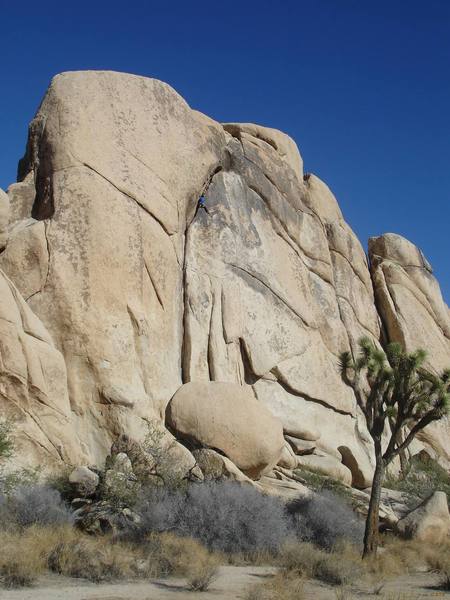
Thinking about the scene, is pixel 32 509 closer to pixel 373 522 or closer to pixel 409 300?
pixel 373 522

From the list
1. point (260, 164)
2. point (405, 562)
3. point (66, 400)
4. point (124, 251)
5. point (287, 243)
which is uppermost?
point (260, 164)

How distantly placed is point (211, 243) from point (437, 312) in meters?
12.1

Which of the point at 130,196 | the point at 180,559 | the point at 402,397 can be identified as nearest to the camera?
the point at 180,559

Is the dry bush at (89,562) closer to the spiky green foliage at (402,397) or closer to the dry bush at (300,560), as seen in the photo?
the dry bush at (300,560)

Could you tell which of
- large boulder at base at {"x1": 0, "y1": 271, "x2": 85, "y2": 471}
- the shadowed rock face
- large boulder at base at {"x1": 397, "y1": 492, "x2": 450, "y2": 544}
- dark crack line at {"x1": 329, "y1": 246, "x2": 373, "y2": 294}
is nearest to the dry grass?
large boulder at base at {"x1": 0, "y1": 271, "x2": 85, "y2": 471}

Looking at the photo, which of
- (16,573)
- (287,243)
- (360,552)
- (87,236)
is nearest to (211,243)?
(287,243)

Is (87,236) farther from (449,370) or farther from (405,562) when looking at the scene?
(405,562)

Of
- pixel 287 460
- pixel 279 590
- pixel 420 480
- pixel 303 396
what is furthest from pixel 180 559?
pixel 420 480

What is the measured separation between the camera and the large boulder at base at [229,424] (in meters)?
17.5

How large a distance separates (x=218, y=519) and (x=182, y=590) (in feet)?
10.0

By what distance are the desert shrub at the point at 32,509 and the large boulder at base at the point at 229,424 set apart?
5270mm

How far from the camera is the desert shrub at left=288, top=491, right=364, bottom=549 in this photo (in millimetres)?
14250

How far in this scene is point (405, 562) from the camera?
13.5m

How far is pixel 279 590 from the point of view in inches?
371
